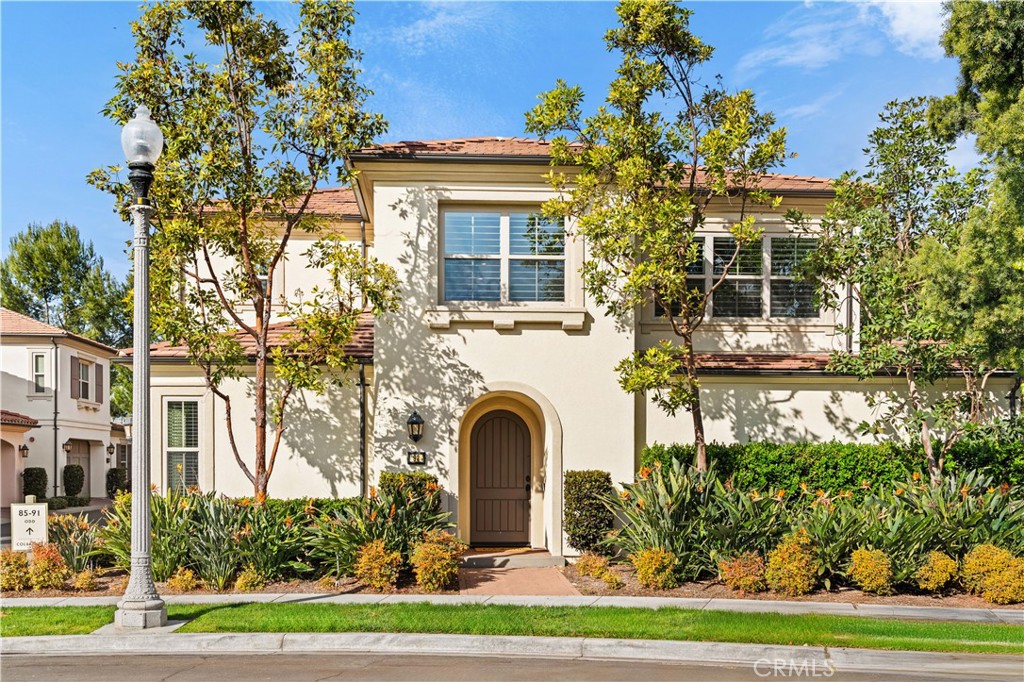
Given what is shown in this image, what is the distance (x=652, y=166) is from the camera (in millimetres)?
12961

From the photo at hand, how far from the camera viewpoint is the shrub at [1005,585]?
10.5m

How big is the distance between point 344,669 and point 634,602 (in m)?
4.20

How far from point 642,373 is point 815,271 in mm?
4150

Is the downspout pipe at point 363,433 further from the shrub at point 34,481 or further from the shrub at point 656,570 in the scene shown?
the shrub at point 34,481

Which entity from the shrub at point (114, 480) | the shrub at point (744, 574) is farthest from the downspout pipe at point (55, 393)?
the shrub at point (744, 574)

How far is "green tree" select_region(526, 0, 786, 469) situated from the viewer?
489 inches

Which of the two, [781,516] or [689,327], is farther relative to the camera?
[689,327]

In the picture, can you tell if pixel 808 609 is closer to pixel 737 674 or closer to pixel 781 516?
pixel 781 516

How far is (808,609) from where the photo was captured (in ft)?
33.3

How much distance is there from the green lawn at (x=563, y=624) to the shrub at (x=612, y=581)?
123 centimetres

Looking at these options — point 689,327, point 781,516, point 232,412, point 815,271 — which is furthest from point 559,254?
point 232,412

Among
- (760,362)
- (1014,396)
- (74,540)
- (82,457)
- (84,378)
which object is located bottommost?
(82,457)

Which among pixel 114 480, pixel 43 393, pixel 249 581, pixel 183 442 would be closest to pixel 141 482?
pixel 249 581

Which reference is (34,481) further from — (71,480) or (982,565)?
(982,565)
